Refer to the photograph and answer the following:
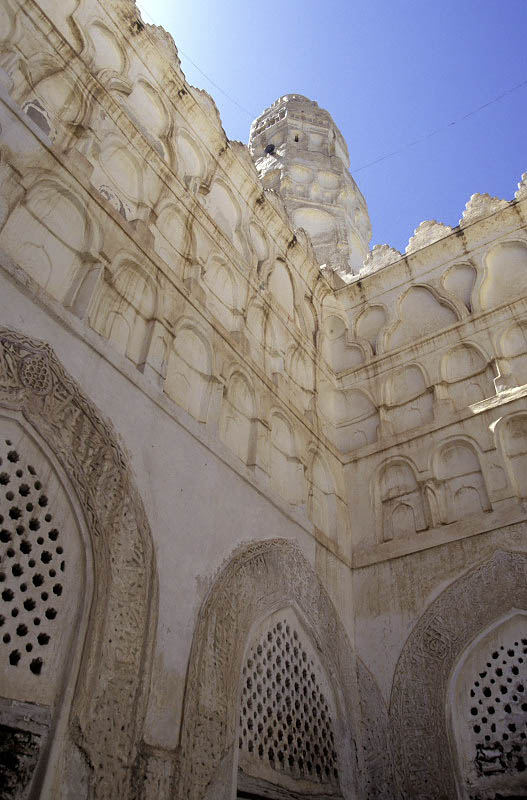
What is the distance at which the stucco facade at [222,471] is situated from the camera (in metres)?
4.15

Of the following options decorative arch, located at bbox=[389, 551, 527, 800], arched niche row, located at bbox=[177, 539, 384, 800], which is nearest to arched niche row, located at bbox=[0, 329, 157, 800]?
arched niche row, located at bbox=[177, 539, 384, 800]

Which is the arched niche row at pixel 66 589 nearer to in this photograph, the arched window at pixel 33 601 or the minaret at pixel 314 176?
the arched window at pixel 33 601

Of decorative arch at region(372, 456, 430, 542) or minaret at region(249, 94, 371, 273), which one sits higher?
minaret at region(249, 94, 371, 273)

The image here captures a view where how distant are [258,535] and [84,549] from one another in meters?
2.24

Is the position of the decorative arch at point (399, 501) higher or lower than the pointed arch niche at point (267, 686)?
higher

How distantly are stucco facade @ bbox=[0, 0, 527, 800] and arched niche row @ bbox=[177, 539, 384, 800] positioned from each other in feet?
0.08

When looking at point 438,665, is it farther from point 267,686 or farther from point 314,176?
point 314,176

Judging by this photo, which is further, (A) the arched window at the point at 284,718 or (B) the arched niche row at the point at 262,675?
(A) the arched window at the point at 284,718

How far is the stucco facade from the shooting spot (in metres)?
4.15

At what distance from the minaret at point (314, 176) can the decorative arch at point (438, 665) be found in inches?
328

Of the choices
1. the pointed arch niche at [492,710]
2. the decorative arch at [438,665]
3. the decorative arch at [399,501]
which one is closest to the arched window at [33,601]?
the decorative arch at [438,665]

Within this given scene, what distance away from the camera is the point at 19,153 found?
17.0 feet

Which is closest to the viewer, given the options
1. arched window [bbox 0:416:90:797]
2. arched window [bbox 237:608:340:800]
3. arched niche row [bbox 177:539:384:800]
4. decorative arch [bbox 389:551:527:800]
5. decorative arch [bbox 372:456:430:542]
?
arched window [bbox 0:416:90:797]

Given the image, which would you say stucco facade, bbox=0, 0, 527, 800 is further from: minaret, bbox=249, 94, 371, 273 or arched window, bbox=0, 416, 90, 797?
minaret, bbox=249, 94, 371, 273
